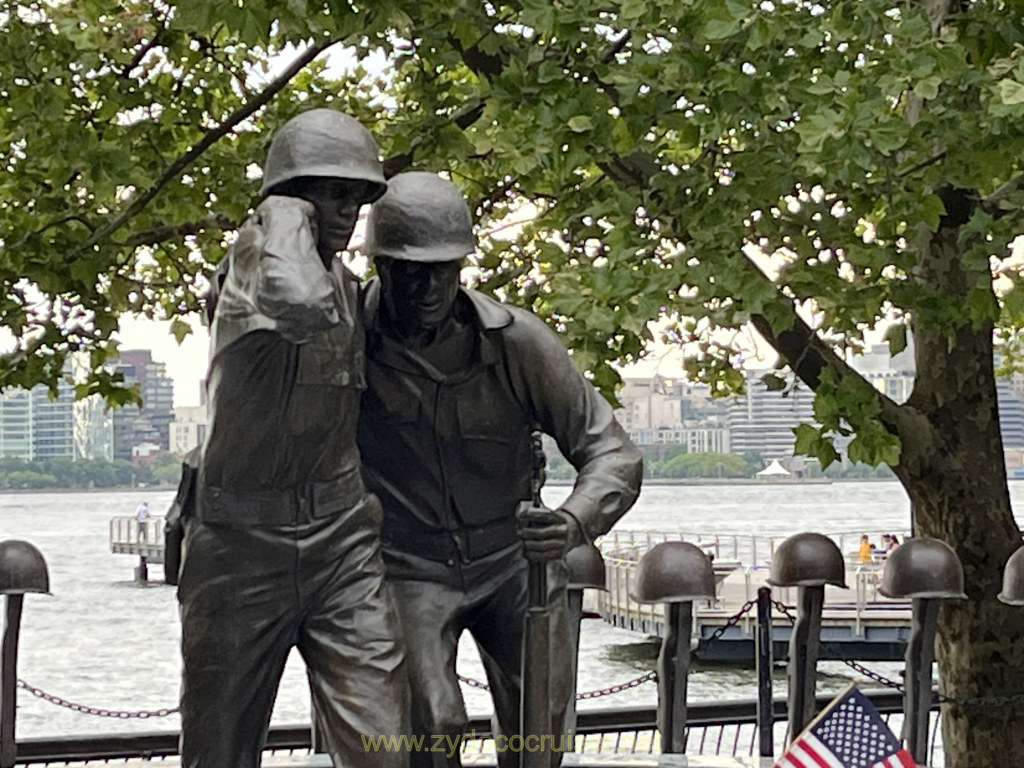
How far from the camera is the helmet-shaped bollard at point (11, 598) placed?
7383 mm

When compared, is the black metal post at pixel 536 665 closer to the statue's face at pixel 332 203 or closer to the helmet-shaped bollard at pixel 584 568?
the statue's face at pixel 332 203

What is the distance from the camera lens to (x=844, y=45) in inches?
312

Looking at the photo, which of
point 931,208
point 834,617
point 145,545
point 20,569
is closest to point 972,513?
point 931,208

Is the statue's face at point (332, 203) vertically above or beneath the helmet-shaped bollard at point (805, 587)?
above

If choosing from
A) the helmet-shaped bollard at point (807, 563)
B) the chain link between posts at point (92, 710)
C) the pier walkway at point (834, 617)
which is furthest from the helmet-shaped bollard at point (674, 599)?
the pier walkway at point (834, 617)

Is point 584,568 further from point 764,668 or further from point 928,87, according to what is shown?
point 928,87

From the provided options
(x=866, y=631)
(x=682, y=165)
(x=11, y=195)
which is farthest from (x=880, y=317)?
(x=866, y=631)

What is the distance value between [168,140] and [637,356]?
8.10 ft

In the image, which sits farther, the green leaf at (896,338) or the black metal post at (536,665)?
the green leaf at (896,338)

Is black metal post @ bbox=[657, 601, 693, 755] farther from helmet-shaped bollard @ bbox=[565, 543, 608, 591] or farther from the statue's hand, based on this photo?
the statue's hand

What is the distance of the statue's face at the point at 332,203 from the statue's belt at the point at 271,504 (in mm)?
606

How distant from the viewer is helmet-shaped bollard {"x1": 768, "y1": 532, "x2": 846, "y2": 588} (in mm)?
7141

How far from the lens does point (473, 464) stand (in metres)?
5.24

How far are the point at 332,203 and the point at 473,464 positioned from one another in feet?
2.95
